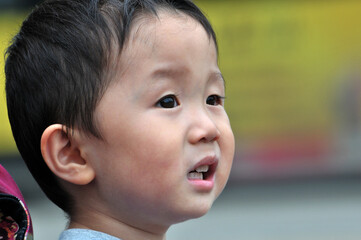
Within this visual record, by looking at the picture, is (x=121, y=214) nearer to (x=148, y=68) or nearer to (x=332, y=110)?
(x=148, y=68)

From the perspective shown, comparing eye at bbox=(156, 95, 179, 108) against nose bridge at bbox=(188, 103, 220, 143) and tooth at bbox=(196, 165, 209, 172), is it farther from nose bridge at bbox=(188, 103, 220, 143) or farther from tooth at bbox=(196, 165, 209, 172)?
tooth at bbox=(196, 165, 209, 172)

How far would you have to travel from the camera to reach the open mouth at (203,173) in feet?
4.65

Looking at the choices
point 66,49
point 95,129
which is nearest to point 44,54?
point 66,49

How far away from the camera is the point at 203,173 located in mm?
1457

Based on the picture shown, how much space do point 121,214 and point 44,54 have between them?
1.33 feet

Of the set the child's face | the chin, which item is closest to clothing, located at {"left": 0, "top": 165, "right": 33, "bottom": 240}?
the child's face

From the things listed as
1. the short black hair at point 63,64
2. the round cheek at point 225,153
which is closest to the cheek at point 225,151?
the round cheek at point 225,153

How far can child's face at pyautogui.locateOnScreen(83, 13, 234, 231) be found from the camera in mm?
1377

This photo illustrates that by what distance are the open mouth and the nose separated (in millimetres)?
65

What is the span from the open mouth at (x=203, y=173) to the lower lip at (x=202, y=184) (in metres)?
0.01

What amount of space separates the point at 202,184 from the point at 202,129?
0.12 metres

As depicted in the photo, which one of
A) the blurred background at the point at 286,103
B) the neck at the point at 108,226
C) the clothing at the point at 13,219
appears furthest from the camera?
the blurred background at the point at 286,103

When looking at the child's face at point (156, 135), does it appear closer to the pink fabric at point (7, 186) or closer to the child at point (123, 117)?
the child at point (123, 117)

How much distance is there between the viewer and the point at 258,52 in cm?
617
